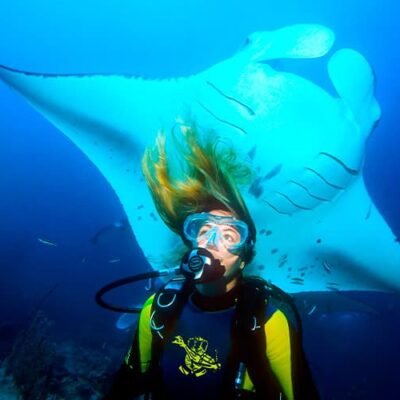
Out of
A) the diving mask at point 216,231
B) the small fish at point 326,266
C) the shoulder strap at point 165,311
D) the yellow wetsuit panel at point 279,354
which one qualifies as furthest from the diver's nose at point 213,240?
the small fish at point 326,266

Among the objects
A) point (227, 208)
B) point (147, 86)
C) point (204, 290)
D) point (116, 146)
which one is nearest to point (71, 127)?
point (116, 146)

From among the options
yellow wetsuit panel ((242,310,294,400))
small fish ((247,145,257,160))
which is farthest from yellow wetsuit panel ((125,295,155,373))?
small fish ((247,145,257,160))

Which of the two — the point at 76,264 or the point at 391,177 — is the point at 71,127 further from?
the point at 391,177

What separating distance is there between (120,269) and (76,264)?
10.4 feet

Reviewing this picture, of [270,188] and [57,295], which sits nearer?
[270,188]

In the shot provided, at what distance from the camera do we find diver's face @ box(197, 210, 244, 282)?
160cm

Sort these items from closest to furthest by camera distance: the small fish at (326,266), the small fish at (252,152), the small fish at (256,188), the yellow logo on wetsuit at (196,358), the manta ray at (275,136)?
the yellow logo on wetsuit at (196,358)
the manta ray at (275,136)
the small fish at (252,152)
the small fish at (256,188)
the small fish at (326,266)

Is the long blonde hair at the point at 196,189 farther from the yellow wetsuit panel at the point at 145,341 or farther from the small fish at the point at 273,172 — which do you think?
the small fish at the point at 273,172

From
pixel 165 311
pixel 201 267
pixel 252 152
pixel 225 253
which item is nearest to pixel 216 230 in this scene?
pixel 225 253

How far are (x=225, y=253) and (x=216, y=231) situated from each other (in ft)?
0.37

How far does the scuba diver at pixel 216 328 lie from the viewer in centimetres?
141

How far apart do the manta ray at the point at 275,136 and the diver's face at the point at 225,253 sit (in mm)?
1389

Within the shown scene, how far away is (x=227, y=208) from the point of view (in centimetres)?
186

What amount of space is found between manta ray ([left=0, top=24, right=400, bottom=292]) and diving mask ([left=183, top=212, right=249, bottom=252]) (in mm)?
1283
